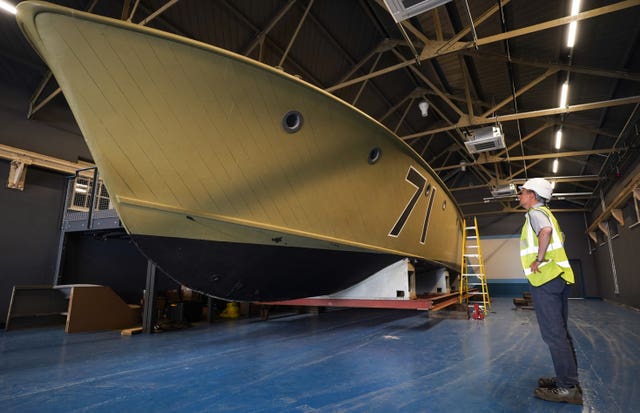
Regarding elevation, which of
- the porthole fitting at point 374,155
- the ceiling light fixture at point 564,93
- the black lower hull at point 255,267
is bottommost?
the black lower hull at point 255,267

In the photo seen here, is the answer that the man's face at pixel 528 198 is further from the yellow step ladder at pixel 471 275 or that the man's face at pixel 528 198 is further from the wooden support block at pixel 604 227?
the wooden support block at pixel 604 227

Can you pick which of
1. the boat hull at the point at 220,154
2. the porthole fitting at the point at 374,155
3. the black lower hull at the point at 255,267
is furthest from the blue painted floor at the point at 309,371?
the porthole fitting at the point at 374,155

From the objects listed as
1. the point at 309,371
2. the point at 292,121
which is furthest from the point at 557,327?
the point at 292,121

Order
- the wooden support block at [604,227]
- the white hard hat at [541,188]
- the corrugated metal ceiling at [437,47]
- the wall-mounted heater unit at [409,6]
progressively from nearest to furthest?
the white hard hat at [541,188]
the wall-mounted heater unit at [409,6]
the corrugated metal ceiling at [437,47]
the wooden support block at [604,227]

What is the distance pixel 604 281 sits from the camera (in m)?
10.8

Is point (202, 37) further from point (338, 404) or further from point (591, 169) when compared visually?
point (591, 169)

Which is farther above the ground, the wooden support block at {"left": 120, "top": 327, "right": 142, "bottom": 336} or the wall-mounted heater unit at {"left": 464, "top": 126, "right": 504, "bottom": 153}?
the wall-mounted heater unit at {"left": 464, "top": 126, "right": 504, "bottom": 153}

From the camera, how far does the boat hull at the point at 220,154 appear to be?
177cm

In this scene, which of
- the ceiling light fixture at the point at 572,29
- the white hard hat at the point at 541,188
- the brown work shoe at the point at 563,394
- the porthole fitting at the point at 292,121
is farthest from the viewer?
the ceiling light fixture at the point at 572,29

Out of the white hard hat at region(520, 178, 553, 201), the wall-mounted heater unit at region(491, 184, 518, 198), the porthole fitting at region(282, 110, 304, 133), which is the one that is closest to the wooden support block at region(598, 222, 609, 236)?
the wall-mounted heater unit at region(491, 184, 518, 198)

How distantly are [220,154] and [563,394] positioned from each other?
93.9 inches

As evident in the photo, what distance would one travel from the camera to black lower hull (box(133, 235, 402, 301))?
2387 millimetres

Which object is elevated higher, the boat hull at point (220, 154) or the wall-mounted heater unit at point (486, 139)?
the wall-mounted heater unit at point (486, 139)

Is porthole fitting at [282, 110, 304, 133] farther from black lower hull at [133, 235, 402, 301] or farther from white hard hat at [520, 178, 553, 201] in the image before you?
white hard hat at [520, 178, 553, 201]
